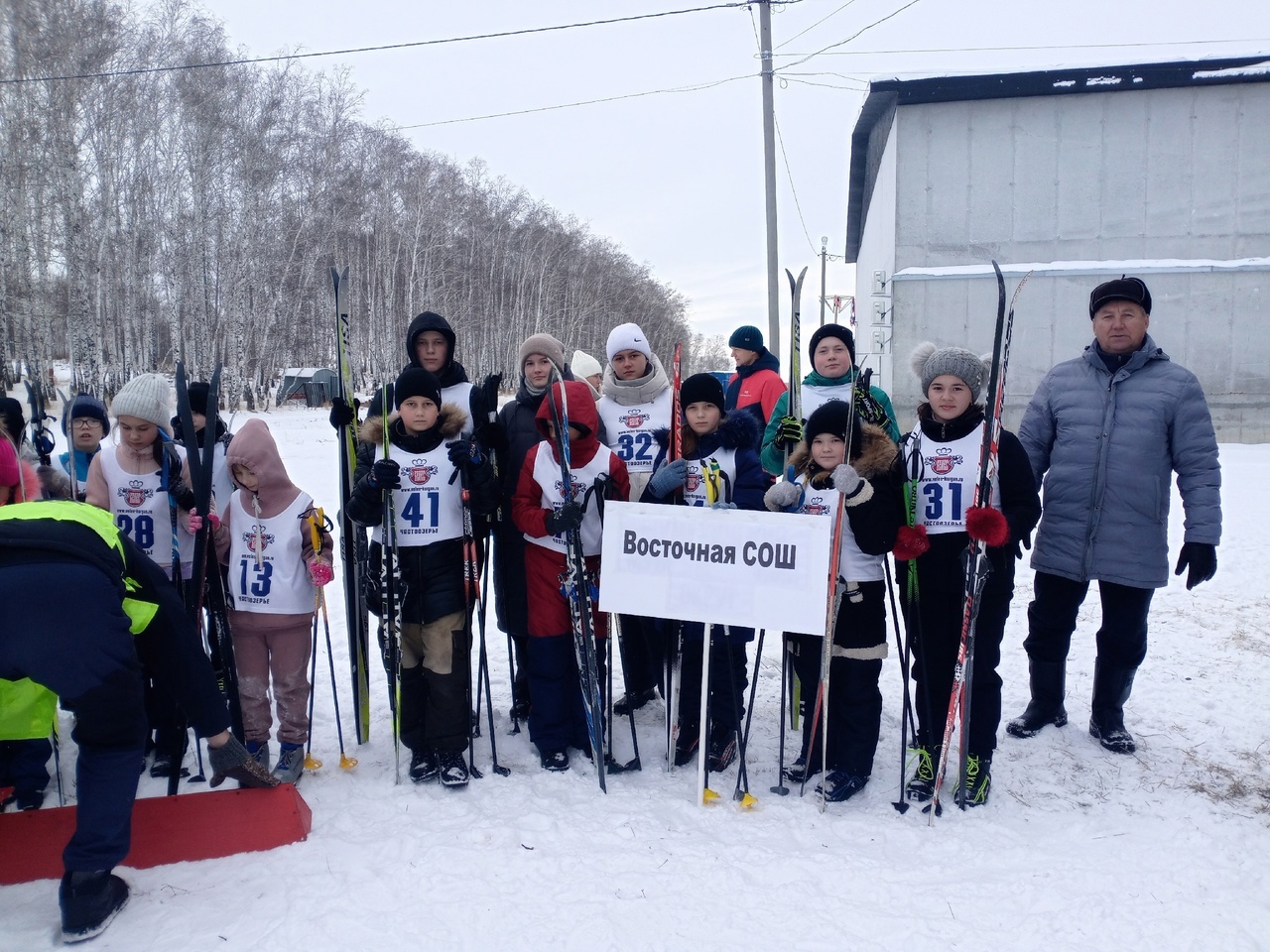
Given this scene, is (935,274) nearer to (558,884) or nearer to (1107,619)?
(1107,619)

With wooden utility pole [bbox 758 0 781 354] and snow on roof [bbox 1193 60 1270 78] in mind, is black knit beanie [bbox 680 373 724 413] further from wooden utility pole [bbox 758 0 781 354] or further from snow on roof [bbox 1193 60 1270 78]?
snow on roof [bbox 1193 60 1270 78]

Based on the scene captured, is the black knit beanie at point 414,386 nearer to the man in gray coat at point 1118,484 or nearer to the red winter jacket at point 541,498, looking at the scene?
the red winter jacket at point 541,498

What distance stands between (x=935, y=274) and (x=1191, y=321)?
5.19 metres

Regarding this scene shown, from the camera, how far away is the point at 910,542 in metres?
3.07

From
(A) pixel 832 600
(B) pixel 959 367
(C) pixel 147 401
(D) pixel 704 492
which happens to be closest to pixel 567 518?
(D) pixel 704 492

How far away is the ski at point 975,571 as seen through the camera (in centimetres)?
297

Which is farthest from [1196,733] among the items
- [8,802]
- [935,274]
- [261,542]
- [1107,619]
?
[935,274]

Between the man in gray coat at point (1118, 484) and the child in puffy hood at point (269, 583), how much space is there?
131 inches

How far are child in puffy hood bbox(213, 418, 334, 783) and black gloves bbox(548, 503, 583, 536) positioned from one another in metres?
1.00

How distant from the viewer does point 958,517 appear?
3.23 meters

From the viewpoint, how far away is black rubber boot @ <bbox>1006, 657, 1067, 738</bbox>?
3.88 metres

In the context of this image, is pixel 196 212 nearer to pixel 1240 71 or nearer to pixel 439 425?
pixel 439 425

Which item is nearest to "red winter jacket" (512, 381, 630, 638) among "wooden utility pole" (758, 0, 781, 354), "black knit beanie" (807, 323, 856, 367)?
"black knit beanie" (807, 323, 856, 367)

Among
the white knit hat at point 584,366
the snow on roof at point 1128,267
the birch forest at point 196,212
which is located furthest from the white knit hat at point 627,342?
the snow on roof at point 1128,267
